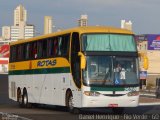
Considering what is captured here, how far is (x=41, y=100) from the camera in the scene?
86.9 ft

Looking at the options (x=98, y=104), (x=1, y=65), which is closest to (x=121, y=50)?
(x=98, y=104)

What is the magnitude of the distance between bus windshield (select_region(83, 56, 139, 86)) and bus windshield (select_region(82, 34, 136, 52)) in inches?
17.4

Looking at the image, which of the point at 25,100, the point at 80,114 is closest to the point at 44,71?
the point at 25,100

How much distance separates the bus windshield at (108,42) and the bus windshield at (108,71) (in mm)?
443

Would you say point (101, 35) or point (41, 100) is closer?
point (101, 35)

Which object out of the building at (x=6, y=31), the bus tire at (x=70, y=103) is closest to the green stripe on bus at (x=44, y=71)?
the bus tire at (x=70, y=103)

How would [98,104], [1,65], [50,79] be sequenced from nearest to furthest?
[98,104]
[50,79]
[1,65]

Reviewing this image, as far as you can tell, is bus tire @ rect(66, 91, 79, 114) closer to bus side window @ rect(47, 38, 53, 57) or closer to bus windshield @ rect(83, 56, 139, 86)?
bus windshield @ rect(83, 56, 139, 86)

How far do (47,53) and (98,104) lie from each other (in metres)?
5.14

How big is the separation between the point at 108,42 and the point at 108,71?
1.36 m

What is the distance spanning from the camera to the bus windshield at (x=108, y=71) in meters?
21.2

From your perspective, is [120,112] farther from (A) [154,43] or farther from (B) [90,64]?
(A) [154,43]

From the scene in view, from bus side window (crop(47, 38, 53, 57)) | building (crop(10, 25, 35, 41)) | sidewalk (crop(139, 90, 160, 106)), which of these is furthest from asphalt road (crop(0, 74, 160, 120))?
building (crop(10, 25, 35, 41))

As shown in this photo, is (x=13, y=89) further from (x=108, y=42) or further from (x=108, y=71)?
(x=108, y=71)
